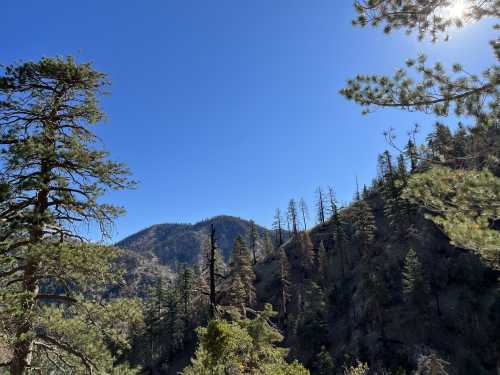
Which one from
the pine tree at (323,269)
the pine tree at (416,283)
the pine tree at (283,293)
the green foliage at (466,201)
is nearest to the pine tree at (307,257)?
the pine tree at (323,269)

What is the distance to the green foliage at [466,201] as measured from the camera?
708cm

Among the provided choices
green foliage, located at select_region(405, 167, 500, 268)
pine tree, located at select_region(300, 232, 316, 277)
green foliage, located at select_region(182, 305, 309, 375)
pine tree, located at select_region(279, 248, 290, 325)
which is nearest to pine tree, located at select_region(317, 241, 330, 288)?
pine tree, located at select_region(300, 232, 316, 277)

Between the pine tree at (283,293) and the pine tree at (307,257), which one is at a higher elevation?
the pine tree at (307,257)

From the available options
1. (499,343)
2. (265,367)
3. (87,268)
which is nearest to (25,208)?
(87,268)

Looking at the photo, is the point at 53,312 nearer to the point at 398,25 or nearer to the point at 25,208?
the point at 25,208

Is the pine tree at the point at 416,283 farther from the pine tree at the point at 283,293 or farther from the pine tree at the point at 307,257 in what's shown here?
the pine tree at the point at 307,257

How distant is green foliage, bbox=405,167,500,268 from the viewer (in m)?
7.08

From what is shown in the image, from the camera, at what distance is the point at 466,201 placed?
25.2 ft

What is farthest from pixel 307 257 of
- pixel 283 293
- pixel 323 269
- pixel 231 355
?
pixel 231 355

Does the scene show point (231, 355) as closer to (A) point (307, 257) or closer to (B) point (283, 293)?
(B) point (283, 293)

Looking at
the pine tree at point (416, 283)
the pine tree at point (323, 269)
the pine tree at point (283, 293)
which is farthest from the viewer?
the pine tree at point (323, 269)

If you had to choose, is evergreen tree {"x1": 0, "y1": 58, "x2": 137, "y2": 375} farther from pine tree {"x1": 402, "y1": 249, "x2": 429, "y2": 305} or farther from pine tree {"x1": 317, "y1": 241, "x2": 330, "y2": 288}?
pine tree {"x1": 317, "y1": 241, "x2": 330, "y2": 288}

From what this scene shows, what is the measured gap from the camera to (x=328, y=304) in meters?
53.3

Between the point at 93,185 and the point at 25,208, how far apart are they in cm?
156
